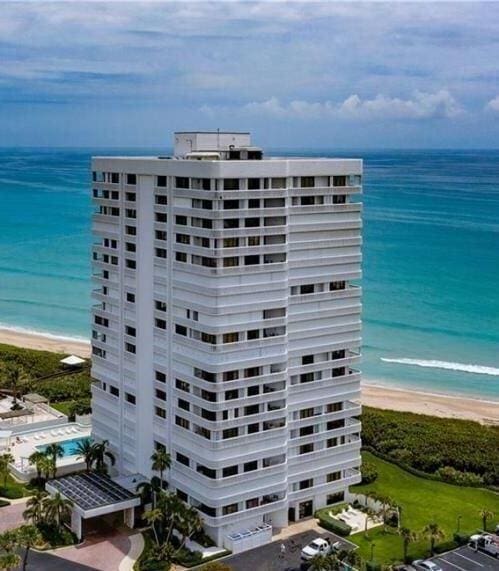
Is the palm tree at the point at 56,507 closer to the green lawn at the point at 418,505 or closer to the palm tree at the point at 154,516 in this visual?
the palm tree at the point at 154,516

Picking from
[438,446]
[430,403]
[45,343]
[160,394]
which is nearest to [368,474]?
[438,446]

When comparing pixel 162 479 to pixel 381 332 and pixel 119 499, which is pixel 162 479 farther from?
pixel 381 332

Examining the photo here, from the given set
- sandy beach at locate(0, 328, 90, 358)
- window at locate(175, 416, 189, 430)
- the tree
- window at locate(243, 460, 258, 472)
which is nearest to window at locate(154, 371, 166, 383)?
window at locate(175, 416, 189, 430)

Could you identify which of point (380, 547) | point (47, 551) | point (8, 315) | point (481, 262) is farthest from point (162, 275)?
point (481, 262)

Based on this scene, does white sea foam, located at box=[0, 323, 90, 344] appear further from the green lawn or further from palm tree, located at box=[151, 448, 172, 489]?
palm tree, located at box=[151, 448, 172, 489]

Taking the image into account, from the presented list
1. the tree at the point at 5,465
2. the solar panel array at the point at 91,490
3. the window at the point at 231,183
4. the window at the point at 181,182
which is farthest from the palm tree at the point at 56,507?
the window at the point at 231,183

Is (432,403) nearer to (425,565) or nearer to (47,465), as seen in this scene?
(425,565)
